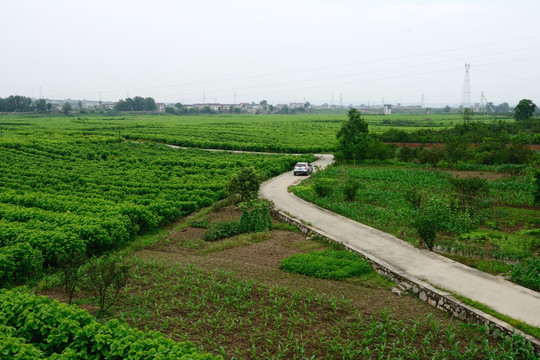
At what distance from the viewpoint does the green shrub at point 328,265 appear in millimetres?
13484

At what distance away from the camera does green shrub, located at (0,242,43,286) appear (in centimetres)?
1316

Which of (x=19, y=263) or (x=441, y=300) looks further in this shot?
(x=19, y=263)

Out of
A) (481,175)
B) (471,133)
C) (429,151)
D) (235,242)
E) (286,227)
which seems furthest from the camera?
(471,133)

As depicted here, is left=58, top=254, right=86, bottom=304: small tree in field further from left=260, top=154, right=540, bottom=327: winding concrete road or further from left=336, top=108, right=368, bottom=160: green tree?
left=336, top=108, right=368, bottom=160: green tree

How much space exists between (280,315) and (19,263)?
27.9 ft

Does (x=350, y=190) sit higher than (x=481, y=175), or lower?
higher

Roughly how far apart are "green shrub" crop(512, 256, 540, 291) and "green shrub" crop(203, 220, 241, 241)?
10.8 meters

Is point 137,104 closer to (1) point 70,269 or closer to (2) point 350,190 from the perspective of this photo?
(2) point 350,190


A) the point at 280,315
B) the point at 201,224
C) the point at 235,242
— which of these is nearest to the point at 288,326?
the point at 280,315

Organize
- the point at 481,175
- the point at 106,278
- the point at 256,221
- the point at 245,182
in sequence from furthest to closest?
the point at 481,175 → the point at 245,182 → the point at 256,221 → the point at 106,278

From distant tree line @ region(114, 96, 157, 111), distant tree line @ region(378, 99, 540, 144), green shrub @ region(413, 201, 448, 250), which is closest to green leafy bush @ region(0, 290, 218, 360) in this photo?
green shrub @ region(413, 201, 448, 250)

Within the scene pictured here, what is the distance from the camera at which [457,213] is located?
62.4 feet

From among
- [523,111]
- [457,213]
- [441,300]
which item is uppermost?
Answer: [523,111]

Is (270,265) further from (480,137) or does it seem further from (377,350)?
(480,137)
